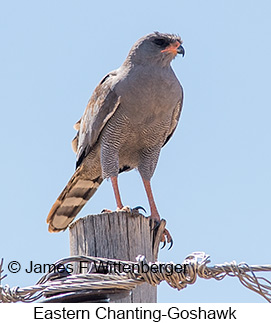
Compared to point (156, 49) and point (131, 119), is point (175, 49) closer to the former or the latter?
point (156, 49)

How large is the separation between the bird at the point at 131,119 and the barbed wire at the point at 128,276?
9.18 ft

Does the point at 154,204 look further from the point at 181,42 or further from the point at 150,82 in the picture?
the point at 181,42

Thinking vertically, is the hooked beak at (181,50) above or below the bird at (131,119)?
above

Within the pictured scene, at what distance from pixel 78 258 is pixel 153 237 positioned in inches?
42.1

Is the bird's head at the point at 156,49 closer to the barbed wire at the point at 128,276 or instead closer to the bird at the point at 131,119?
the bird at the point at 131,119

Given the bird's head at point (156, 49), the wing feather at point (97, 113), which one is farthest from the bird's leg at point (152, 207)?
the bird's head at point (156, 49)

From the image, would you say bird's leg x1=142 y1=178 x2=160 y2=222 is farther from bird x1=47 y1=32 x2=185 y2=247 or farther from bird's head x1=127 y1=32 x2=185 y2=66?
bird's head x1=127 y1=32 x2=185 y2=66

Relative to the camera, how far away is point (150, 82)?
7539 millimetres

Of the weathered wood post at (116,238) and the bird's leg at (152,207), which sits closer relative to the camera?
the weathered wood post at (116,238)

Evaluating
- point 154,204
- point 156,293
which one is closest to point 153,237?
point 156,293

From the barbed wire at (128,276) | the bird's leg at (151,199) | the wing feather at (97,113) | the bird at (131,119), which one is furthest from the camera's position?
the wing feather at (97,113)

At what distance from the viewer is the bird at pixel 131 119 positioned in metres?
7.53

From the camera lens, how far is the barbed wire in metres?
4.01

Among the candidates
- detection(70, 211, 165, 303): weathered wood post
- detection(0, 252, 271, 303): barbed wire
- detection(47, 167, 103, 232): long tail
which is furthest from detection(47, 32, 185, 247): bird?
detection(0, 252, 271, 303): barbed wire
